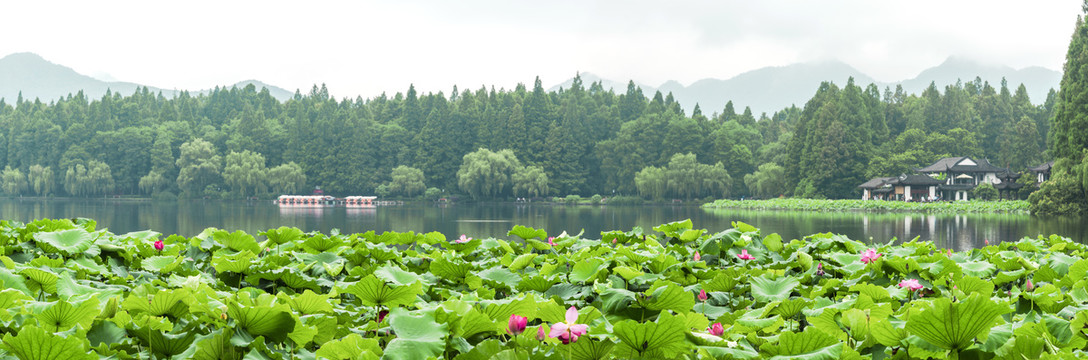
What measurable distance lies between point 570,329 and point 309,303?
83cm

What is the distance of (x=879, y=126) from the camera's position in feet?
201

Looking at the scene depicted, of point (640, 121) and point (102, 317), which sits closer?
point (102, 317)

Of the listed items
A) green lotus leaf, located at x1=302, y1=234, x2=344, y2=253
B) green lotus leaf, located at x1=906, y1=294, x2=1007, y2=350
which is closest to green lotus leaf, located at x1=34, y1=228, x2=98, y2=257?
green lotus leaf, located at x1=302, y1=234, x2=344, y2=253

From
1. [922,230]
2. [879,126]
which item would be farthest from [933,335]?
[879,126]

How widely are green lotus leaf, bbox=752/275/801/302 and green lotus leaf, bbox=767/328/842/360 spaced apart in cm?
99

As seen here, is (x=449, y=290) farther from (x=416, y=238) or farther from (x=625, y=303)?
(x=416, y=238)

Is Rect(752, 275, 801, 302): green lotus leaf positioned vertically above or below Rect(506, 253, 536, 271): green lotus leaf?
below

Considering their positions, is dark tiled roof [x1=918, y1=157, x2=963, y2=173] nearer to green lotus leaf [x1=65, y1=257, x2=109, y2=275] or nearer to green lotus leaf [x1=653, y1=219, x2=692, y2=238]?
green lotus leaf [x1=653, y1=219, x2=692, y2=238]

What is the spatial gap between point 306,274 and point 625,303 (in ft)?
5.08

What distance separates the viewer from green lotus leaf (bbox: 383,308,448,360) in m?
1.62

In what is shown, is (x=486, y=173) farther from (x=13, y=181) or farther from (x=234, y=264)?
(x=234, y=264)

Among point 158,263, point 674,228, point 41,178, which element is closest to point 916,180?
point 674,228

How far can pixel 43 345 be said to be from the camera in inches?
57.4

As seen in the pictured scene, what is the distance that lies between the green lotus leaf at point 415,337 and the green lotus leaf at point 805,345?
0.67 metres
